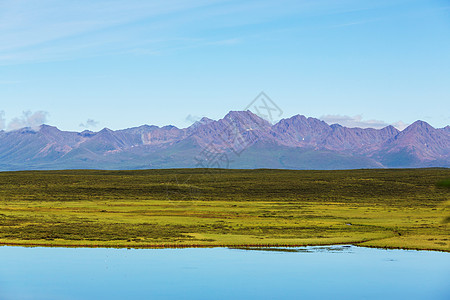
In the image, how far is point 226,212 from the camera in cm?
9475

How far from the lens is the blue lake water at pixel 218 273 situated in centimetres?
4178

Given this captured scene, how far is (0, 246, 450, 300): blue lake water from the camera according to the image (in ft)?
137

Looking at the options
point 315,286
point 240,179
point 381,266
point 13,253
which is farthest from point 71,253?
point 240,179

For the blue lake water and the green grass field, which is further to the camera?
the green grass field

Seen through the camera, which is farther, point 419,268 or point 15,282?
point 419,268

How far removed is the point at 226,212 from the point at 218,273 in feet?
154

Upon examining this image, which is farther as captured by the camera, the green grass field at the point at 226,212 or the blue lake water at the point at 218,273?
the green grass field at the point at 226,212

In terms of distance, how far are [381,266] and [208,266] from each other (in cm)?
1553

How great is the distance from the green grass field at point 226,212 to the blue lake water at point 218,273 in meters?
4.51

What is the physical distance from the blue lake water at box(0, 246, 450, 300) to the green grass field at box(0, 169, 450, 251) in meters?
4.51

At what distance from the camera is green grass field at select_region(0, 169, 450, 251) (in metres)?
63.2

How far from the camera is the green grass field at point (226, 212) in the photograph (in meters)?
63.2

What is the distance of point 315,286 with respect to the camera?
1741 inches

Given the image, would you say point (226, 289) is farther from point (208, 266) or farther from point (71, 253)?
point (71, 253)
